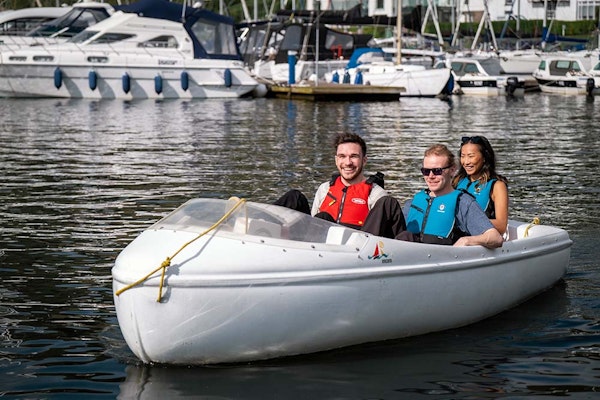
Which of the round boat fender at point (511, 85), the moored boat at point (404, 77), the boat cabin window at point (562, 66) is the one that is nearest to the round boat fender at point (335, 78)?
the moored boat at point (404, 77)

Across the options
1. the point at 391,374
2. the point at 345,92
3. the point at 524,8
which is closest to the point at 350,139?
the point at 391,374

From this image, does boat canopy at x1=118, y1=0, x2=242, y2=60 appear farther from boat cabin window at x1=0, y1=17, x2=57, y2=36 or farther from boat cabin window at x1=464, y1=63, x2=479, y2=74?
boat cabin window at x1=464, y1=63, x2=479, y2=74

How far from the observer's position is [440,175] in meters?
9.04

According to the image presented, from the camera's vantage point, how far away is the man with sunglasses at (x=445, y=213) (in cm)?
898

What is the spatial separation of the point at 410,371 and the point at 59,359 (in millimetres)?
2543

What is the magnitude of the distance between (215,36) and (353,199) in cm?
3977

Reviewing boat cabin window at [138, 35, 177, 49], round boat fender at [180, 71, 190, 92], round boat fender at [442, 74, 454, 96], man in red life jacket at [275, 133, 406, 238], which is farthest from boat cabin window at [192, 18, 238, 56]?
man in red life jacket at [275, 133, 406, 238]

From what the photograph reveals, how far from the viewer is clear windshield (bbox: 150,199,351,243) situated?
7.77 m

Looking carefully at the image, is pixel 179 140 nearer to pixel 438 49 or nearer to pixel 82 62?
pixel 82 62

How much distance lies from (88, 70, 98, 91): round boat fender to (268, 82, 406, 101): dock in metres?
8.03

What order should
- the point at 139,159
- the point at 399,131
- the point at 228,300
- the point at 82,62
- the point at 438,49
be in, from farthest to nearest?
the point at 438,49
the point at 82,62
the point at 399,131
the point at 139,159
the point at 228,300

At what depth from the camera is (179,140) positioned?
2697 centimetres

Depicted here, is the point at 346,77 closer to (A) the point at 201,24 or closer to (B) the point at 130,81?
(A) the point at 201,24

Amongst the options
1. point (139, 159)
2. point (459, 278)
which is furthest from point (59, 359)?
point (139, 159)
